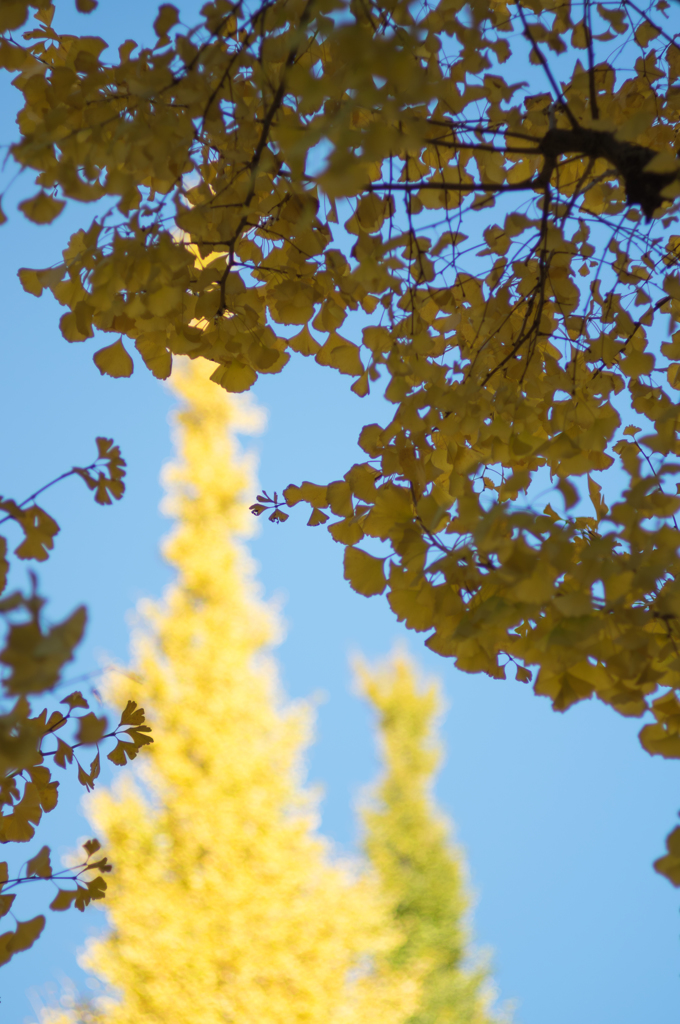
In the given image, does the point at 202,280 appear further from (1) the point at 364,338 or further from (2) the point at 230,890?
(2) the point at 230,890

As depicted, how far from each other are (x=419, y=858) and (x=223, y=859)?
290 centimetres

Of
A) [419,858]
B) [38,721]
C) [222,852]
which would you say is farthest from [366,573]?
[419,858]

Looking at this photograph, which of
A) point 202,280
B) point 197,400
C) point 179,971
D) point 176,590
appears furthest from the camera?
point 197,400

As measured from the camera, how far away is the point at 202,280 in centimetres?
88

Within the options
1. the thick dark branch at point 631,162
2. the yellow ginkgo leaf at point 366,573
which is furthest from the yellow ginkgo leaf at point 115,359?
the thick dark branch at point 631,162

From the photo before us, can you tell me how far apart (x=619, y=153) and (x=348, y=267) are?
32 cm

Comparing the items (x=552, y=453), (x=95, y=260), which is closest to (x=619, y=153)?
(x=552, y=453)

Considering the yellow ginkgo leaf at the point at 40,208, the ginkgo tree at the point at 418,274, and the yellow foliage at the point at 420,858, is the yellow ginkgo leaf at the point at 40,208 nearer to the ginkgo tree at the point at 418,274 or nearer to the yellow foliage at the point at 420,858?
the ginkgo tree at the point at 418,274

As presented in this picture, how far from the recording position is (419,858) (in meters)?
6.66


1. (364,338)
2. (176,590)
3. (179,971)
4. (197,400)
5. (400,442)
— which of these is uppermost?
(197,400)

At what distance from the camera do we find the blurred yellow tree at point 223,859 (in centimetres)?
392

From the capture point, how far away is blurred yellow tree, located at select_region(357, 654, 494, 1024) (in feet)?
20.3

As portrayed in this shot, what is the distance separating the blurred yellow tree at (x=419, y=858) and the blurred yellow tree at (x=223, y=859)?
1365 mm

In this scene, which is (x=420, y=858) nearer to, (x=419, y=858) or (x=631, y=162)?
(x=419, y=858)
